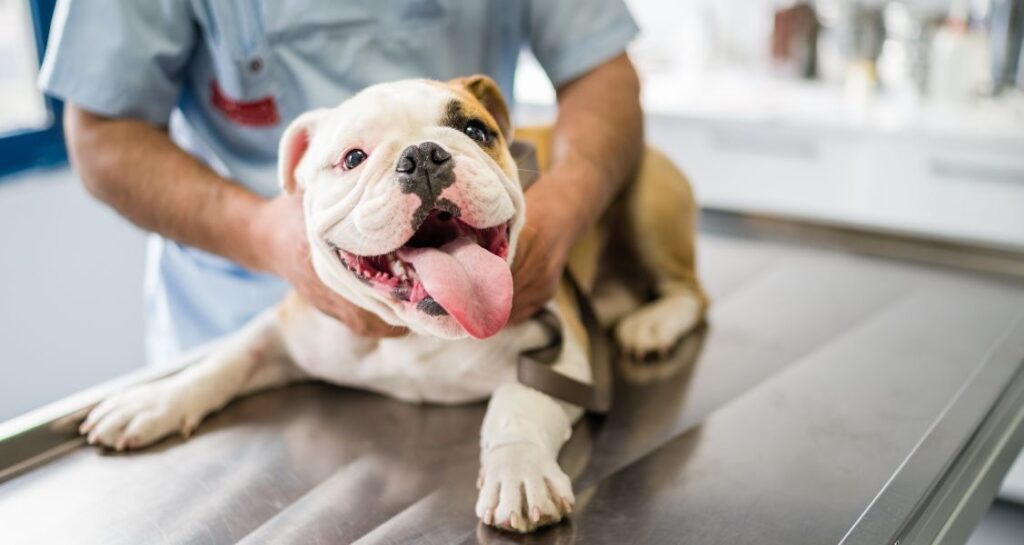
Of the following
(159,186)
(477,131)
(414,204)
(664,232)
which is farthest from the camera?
(664,232)

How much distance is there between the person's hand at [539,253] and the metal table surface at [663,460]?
0.47 feet

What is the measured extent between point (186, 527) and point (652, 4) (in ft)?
10.6

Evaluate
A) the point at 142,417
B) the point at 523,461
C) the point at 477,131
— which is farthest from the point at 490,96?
the point at 142,417

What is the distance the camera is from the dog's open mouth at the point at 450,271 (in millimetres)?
845

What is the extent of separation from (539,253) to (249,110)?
1.57 ft

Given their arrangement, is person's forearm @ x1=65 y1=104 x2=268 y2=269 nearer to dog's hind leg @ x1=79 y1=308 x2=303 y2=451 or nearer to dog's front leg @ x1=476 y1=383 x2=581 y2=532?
dog's hind leg @ x1=79 y1=308 x2=303 y2=451

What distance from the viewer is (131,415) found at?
41.8 inches

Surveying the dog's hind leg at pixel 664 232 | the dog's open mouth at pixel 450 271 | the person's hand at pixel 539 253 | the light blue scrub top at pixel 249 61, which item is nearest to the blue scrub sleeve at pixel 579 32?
the light blue scrub top at pixel 249 61

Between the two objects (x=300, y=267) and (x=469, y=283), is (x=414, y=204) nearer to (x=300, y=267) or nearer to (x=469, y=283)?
(x=469, y=283)

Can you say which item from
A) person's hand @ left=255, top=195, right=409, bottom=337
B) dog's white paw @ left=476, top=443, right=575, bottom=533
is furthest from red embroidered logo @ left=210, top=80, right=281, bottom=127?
dog's white paw @ left=476, top=443, right=575, bottom=533

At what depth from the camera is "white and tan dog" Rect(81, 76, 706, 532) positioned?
86 cm

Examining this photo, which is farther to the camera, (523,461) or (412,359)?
(412,359)

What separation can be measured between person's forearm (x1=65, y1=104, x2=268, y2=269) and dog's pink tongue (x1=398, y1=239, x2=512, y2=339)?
1.13 feet

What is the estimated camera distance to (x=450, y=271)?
2.80 ft
